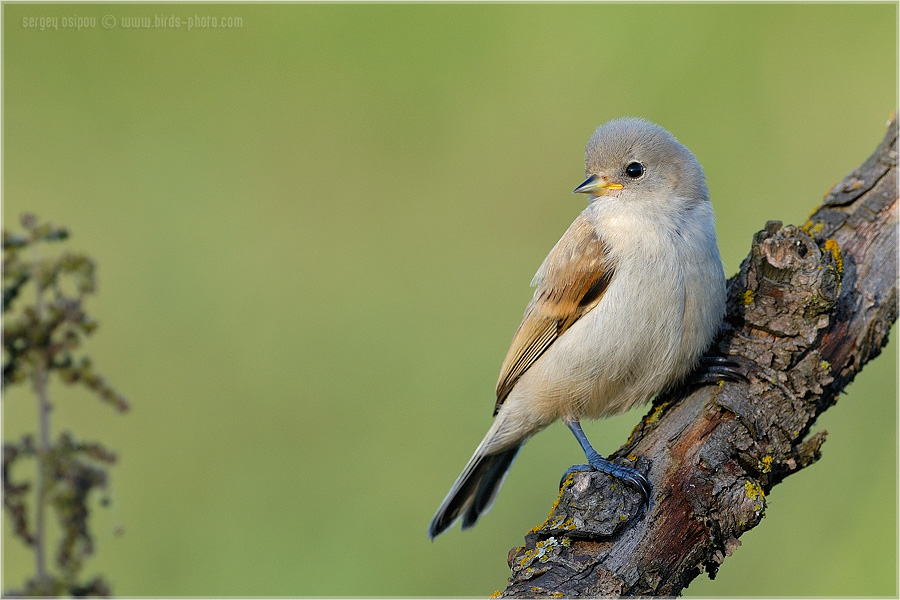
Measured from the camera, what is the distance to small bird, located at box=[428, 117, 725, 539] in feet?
12.6

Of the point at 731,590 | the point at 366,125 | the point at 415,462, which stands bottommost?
the point at 731,590

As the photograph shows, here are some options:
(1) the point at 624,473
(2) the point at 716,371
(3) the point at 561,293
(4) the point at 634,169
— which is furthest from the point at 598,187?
(1) the point at 624,473

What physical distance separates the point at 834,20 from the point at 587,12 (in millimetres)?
Result: 2483

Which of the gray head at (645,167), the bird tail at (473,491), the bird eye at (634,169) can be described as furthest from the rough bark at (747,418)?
the bird tail at (473,491)

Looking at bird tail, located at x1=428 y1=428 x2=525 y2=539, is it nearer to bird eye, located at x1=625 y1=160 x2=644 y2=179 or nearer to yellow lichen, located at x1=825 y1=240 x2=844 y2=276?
bird eye, located at x1=625 y1=160 x2=644 y2=179

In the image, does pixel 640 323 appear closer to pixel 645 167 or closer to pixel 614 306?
pixel 614 306

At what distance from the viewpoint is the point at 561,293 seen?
160 inches

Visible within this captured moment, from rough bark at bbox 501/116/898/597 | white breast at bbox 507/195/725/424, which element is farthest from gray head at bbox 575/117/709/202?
rough bark at bbox 501/116/898/597

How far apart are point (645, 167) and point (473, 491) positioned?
2.07 metres

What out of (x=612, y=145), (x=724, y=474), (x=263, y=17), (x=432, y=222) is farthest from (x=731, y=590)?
(x=263, y=17)

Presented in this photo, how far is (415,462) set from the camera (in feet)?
19.5

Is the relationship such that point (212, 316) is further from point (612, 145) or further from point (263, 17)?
point (612, 145)

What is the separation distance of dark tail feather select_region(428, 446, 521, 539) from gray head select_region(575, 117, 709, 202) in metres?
1.62

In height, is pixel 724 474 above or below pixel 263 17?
below
